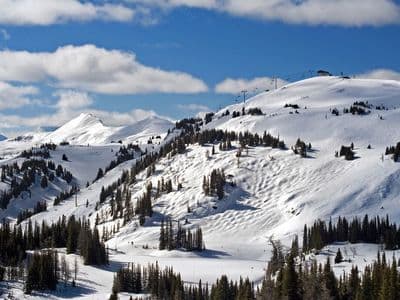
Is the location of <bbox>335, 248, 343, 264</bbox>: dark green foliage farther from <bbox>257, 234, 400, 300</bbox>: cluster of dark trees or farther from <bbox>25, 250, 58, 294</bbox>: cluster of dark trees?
<bbox>25, 250, 58, 294</bbox>: cluster of dark trees

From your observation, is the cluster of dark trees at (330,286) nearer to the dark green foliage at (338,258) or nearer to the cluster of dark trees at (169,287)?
the cluster of dark trees at (169,287)

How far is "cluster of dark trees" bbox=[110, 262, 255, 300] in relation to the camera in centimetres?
15188

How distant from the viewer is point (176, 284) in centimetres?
15975

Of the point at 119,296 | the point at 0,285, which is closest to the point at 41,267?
the point at 0,285

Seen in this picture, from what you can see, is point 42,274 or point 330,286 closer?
point 330,286

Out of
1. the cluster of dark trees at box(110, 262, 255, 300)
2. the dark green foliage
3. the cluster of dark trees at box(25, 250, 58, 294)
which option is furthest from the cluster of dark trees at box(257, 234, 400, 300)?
the cluster of dark trees at box(25, 250, 58, 294)

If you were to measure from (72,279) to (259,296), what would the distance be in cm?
5276

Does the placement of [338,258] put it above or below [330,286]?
above

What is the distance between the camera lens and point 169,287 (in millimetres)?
163125

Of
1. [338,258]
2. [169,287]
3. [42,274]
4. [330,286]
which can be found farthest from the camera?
[338,258]

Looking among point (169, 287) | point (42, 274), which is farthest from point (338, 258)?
point (42, 274)

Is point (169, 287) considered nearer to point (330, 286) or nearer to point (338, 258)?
point (330, 286)

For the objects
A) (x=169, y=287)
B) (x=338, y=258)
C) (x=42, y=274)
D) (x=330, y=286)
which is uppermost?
(x=338, y=258)

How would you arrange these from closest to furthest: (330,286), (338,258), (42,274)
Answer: (330,286), (42,274), (338,258)
